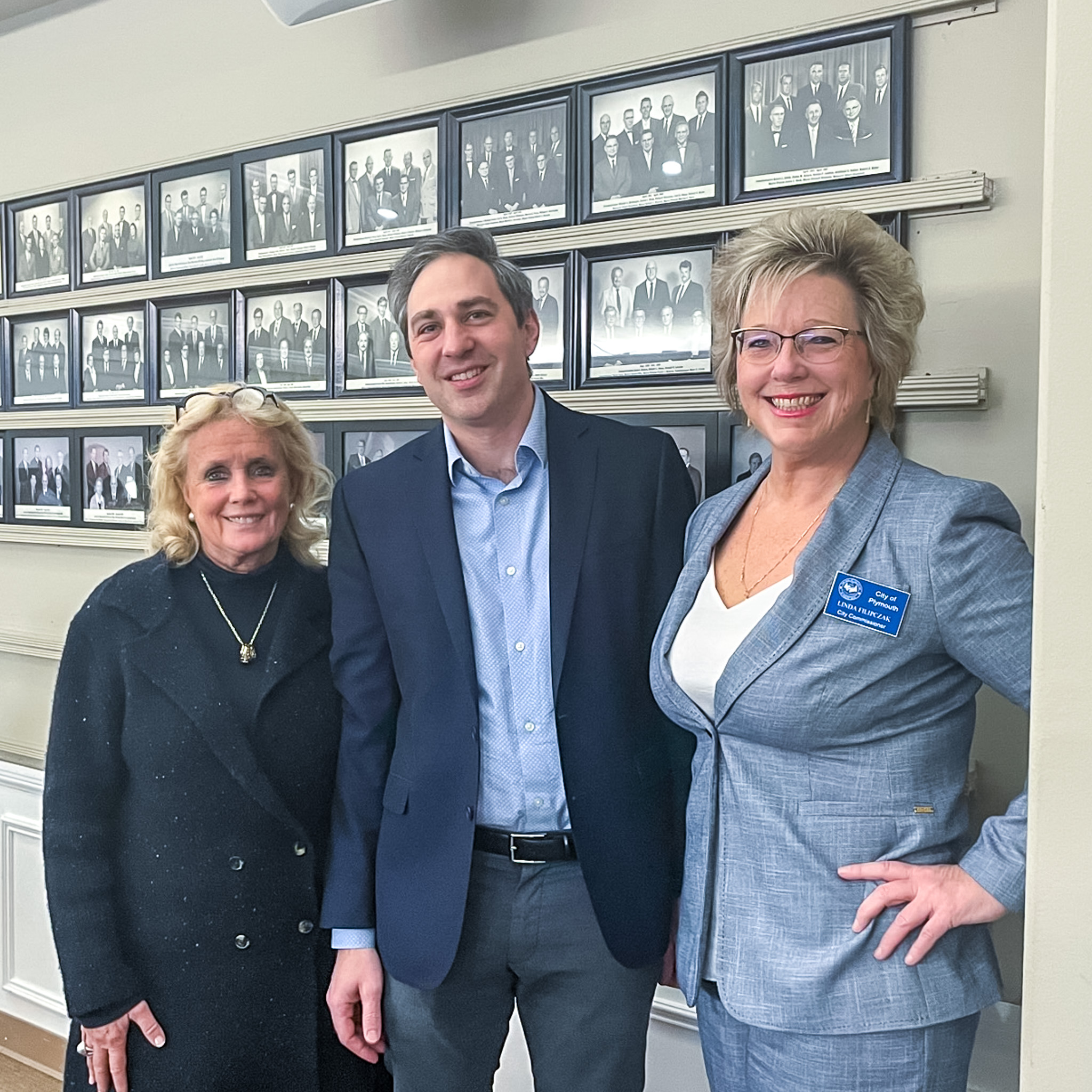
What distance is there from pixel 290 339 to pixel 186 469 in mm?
827

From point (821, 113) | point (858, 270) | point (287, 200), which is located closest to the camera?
point (858, 270)

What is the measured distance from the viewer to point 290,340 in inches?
107

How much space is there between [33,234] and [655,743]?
262cm

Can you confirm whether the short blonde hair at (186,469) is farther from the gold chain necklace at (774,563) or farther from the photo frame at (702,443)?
the gold chain necklace at (774,563)

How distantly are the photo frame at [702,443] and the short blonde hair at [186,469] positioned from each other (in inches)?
27.9

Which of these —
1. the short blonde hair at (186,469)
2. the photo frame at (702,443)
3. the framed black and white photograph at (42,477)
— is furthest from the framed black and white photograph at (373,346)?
the framed black and white photograph at (42,477)

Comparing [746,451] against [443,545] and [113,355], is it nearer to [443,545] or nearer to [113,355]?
[443,545]

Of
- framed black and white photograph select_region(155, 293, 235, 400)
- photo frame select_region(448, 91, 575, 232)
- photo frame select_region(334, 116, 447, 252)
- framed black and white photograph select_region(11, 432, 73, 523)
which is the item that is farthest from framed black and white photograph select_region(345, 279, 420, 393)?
framed black and white photograph select_region(11, 432, 73, 523)

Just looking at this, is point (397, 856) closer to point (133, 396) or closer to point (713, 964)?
point (713, 964)

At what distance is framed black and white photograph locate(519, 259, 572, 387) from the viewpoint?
7.45 feet

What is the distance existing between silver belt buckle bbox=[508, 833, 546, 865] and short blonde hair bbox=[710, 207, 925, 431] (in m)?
0.83

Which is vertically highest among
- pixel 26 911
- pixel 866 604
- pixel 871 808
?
pixel 866 604

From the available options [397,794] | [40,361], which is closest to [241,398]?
[397,794]

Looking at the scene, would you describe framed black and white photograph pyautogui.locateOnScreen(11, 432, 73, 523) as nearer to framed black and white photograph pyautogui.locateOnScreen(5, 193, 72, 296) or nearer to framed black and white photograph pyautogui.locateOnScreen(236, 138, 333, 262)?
framed black and white photograph pyautogui.locateOnScreen(5, 193, 72, 296)
